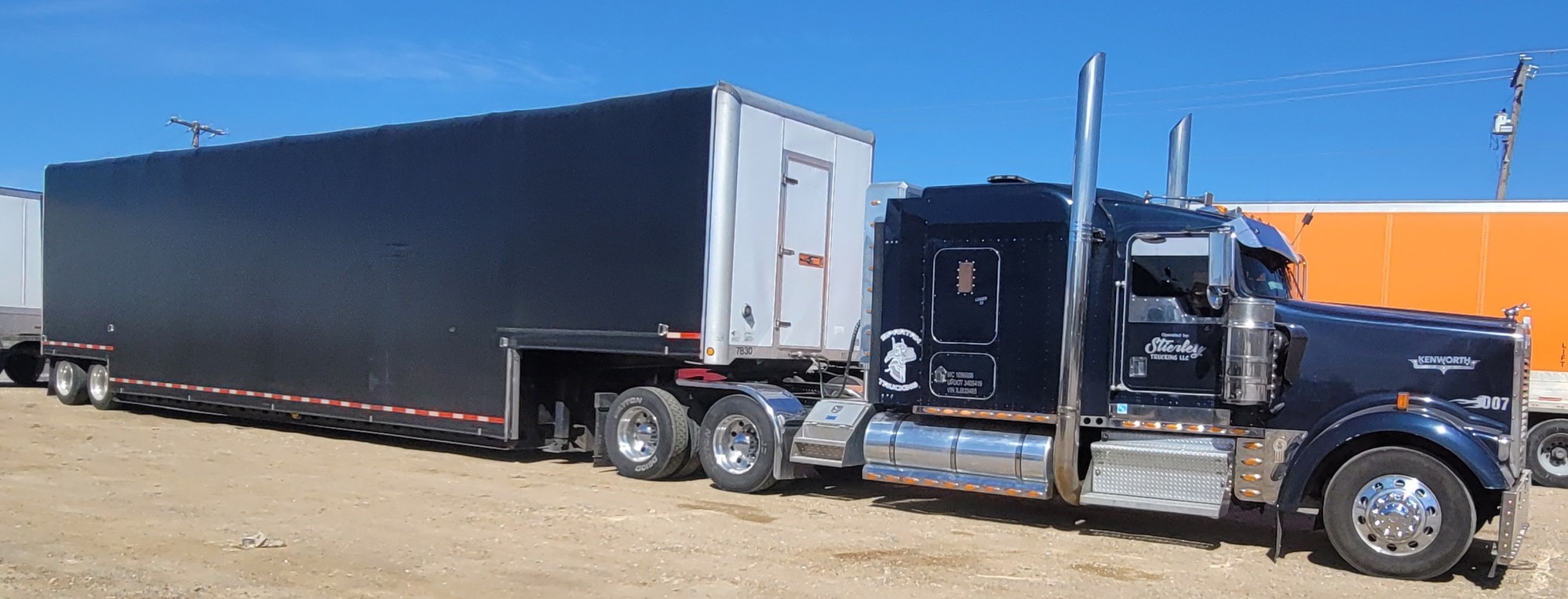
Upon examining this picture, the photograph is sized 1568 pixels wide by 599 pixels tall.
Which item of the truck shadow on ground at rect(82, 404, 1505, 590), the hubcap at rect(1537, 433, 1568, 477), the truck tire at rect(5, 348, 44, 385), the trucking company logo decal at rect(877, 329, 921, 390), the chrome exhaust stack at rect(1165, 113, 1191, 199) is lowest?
the truck tire at rect(5, 348, 44, 385)

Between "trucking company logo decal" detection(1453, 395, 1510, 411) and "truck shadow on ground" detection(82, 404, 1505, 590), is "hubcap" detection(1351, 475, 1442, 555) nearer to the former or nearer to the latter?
"truck shadow on ground" detection(82, 404, 1505, 590)

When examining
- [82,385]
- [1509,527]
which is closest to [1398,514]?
[1509,527]

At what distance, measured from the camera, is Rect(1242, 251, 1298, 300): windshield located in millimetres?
8641

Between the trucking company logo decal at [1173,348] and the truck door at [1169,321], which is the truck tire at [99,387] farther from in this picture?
the trucking company logo decal at [1173,348]

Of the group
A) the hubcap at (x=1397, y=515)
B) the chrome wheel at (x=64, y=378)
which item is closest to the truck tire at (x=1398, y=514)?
the hubcap at (x=1397, y=515)

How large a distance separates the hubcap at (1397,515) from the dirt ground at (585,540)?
252 millimetres

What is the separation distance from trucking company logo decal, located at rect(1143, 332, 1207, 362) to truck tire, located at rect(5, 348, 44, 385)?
71.2 ft

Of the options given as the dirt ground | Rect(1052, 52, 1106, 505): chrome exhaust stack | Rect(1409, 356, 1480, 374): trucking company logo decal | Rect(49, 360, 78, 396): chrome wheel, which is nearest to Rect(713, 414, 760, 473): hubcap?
the dirt ground

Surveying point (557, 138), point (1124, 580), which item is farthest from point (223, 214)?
point (1124, 580)

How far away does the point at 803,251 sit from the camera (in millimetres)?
11719

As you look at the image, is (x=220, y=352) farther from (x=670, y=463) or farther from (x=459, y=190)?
(x=670, y=463)

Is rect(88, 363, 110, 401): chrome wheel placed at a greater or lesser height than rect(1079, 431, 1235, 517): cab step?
lesser

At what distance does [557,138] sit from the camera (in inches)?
469

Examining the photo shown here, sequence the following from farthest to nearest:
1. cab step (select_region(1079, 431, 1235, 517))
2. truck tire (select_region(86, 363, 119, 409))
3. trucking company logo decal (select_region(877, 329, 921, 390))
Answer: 1. truck tire (select_region(86, 363, 119, 409))
2. trucking company logo decal (select_region(877, 329, 921, 390))
3. cab step (select_region(1079, 431, 1235, 517))
